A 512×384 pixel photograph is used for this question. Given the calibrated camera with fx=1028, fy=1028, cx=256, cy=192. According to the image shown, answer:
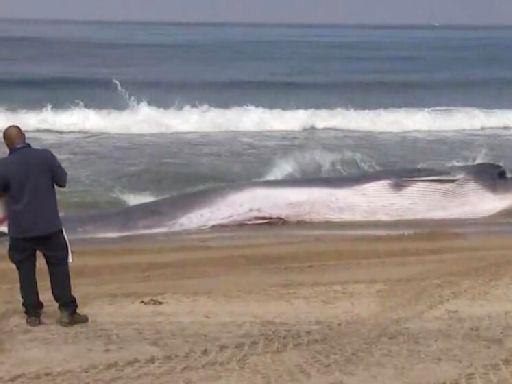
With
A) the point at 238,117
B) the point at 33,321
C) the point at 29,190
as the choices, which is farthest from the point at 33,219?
the point at 238,117

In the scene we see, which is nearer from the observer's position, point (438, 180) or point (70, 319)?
point (70, 319)

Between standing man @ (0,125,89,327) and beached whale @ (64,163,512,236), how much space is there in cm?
439

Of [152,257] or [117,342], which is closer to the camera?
[117,342]

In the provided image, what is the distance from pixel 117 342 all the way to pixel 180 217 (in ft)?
17.9

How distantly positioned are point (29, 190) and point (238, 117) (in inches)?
775

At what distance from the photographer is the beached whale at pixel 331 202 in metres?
12.1

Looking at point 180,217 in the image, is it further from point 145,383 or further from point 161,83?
point 161,83

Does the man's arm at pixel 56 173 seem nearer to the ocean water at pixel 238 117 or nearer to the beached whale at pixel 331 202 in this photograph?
the beached whale at pixel 331 202

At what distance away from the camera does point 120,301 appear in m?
8.12

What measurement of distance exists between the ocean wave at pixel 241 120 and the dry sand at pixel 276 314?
13.8m

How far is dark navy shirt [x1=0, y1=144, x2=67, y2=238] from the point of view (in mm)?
7066

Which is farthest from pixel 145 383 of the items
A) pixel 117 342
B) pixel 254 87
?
pixel 254 87

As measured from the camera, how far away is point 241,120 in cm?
2620

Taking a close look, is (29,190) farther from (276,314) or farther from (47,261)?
(276,314)
